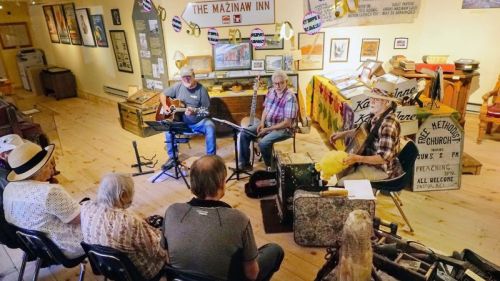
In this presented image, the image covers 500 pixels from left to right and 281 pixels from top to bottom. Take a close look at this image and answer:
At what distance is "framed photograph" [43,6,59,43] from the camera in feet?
26.1

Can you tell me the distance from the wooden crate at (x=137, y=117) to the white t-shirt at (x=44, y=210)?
10.9 ft

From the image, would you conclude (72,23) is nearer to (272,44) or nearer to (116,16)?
(116,16)

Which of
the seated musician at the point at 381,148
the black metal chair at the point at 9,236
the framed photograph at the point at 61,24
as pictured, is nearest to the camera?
the black metal chair at the point at 9,236

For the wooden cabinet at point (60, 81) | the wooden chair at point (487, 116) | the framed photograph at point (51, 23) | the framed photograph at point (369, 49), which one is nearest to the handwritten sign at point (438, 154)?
the wooden chair at point (487, 116)

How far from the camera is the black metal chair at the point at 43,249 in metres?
2.02

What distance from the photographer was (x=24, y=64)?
8867 millimetres

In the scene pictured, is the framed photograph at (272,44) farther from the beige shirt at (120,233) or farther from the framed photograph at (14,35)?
the framed photograph at (14,35)

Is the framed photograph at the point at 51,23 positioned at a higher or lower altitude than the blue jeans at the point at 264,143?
higher

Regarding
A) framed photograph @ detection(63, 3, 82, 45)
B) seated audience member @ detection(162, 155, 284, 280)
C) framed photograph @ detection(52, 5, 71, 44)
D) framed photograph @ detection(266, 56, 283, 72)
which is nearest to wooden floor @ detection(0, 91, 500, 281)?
seated audience member @ detection(162, 155, 284, 280)

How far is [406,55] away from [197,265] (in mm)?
5107

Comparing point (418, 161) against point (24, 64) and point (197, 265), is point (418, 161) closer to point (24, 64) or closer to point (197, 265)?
point (197, 265)

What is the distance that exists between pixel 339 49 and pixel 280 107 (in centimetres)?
202

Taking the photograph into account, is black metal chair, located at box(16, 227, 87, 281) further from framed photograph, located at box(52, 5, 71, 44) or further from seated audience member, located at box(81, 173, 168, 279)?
framed photograph, located at box(52, 5, 71, 44)

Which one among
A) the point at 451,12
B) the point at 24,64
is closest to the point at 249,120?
the point at 451,12
